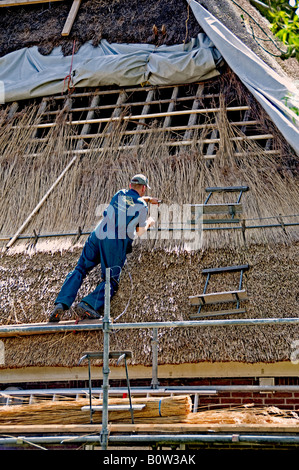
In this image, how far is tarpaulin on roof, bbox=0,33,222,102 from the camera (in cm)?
909

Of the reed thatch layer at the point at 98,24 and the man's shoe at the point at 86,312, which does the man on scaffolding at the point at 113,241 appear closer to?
the man's shoe at the point at 86,312

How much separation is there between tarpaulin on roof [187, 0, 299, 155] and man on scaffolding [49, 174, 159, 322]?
67.6 inches

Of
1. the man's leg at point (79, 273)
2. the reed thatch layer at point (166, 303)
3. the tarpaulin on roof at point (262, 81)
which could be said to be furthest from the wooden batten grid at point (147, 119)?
the man's leg at point (79, 273)

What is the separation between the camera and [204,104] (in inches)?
352

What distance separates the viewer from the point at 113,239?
7258mm

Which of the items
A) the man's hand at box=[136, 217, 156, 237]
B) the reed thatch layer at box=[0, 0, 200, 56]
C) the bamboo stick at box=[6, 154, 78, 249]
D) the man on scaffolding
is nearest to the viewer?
the man on scaffolding

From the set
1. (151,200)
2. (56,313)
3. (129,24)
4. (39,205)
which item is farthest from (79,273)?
(129,24)

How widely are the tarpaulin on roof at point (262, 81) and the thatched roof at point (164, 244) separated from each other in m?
0.15

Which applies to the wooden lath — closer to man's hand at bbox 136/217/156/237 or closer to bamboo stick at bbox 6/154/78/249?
bamboo stick at bbox 6/154/78/249

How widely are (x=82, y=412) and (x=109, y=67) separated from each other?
507 centimetres

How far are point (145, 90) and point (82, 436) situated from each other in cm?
518

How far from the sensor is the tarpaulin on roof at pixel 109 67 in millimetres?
9086

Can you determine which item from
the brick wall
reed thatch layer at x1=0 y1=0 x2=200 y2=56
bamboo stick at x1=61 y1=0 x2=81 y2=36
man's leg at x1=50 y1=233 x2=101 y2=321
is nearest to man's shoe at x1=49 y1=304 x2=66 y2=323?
man's leg at x1=50 y1=233 x2=101 y2=321

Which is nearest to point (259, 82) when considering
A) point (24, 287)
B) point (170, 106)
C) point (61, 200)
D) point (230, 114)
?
point (230, 114)
